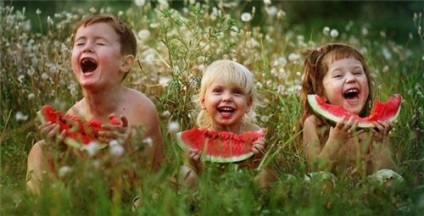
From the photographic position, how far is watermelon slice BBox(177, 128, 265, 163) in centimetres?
525

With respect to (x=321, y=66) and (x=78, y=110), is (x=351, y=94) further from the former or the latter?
(x=78, y=110)

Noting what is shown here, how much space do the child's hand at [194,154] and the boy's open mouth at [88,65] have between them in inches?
26.8

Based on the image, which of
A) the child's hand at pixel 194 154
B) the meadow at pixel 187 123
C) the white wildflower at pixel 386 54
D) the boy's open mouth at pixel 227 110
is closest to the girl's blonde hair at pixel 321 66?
the meadow at pixel 187 123

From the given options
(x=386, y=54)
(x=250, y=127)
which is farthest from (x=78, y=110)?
(x=386, y=54)

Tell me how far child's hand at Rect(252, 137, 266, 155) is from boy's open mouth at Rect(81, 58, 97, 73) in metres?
0.94

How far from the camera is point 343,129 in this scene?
17.4 ft

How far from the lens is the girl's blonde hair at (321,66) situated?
572 cm

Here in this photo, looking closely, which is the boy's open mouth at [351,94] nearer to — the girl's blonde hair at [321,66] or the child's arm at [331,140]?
the girl's blonde hair at [321,66]

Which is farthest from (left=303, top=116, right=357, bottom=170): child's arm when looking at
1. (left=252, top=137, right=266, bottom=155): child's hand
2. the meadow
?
(left=252, top=137, right=266, bottom=155): child's hand

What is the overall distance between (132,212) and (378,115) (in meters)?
1.52

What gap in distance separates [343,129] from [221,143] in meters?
0.64

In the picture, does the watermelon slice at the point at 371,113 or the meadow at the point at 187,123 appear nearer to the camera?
the meadow at the point at 187,123

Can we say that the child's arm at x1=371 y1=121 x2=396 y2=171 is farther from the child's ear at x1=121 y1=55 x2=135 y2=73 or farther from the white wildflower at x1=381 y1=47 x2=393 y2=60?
the white wildflower at x1=381 y1=47 x2=393 y2=60

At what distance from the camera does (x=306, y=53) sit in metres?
6.11
